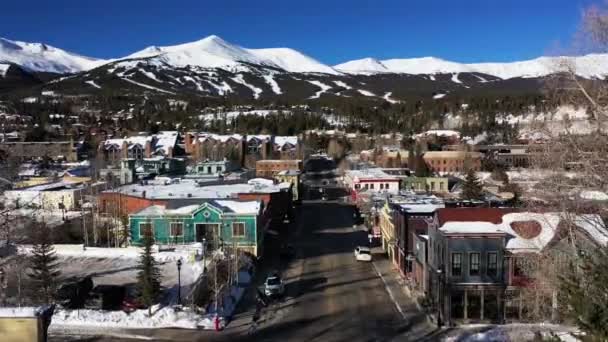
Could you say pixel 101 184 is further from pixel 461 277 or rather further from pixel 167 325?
pixel 461 277

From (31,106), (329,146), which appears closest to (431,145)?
(329,146)

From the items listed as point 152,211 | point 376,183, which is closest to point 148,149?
point 376,183

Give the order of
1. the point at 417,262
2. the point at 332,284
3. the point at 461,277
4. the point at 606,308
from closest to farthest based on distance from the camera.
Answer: the point at 606,308 → the point at 461,277 → the point at 417,262 → the point at 332,284

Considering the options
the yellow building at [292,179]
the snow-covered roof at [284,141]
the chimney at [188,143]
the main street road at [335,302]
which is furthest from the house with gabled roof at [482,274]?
the snow-covered roof at [284,141]

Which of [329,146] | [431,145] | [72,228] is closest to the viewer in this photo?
[72,228]

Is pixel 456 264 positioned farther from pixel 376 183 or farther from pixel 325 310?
pixel 376 183

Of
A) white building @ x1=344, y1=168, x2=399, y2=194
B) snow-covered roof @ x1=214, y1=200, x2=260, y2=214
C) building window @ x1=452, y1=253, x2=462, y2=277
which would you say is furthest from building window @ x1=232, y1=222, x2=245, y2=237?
white building @ x1=344, y1=168, x2=399, y2=194
